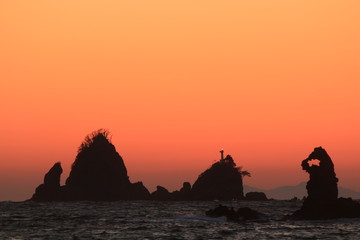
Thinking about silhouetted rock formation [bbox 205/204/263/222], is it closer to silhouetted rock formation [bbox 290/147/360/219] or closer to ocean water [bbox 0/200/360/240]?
ocean water [bbox 0/200/360/240]

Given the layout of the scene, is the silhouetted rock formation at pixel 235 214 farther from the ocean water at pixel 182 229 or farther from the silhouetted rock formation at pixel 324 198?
the silhouetted rock formation at pixel 324 198

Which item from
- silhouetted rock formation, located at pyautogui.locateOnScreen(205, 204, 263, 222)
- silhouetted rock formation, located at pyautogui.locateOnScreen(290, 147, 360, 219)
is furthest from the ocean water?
silhouetted rock formation, located at pyautogui.locateOnScreen(290, 147, 360, 219)

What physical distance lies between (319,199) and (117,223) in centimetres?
2519

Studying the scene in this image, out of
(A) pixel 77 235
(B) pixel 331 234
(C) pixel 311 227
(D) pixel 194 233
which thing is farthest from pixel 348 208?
(A) pixel 77 235

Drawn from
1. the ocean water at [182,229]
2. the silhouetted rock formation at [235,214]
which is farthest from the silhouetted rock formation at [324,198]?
the silhouetted rock formation at [235,214]

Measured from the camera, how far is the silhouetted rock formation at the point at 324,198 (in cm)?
7979

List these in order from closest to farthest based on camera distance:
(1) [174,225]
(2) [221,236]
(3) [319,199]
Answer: (2) [221,236] → (1) [174,225] → (3) [319,199]

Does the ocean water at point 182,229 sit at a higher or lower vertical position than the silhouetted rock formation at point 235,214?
lower

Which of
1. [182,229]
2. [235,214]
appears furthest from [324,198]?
[182,229]

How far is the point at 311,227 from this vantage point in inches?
2746

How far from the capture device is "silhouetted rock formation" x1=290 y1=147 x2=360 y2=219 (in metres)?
79.8

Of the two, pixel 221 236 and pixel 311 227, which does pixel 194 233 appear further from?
pixel 311 227

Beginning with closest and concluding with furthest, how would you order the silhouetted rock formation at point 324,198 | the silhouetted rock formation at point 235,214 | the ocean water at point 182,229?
the ocean water at point 182,229
the silhouetted rock formation at point 324,198
the silhouetted rock formation at point 235,214

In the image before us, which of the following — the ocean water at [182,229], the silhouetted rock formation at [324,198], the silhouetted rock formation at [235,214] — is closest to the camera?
the ocean water at [182,229]
